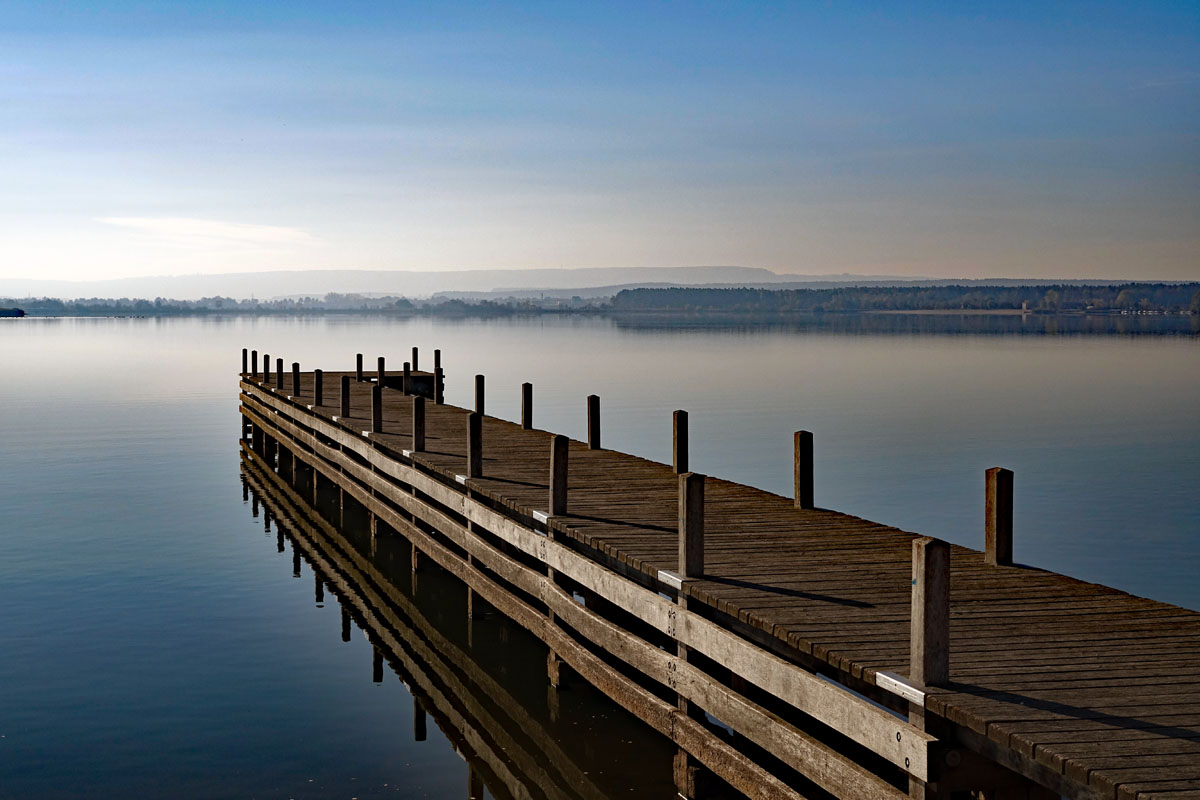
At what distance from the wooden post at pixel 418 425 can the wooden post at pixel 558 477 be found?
5740 millimetres

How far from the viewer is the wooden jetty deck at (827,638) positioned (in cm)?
637

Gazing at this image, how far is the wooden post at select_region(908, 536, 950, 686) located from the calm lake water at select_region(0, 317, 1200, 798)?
4.01 meters

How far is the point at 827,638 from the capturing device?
25.3 ft

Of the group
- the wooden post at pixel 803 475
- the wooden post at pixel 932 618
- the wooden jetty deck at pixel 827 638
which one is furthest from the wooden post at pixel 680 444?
the wooden post at pixel 932 618

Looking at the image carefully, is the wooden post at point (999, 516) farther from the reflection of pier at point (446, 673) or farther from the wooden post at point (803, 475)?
the reflection of pier at point (446, 673)

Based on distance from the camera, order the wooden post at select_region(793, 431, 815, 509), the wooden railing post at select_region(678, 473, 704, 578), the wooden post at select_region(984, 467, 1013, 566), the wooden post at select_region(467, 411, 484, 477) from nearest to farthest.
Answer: the wooden railing post at select_region(678, 473, 704, 578), the wooden post at select_region(984, 467, 1013, 566), the wooden post at select_region(793, 431, 815, 509), the wooden post at select_region(467, 411, 484, 477)

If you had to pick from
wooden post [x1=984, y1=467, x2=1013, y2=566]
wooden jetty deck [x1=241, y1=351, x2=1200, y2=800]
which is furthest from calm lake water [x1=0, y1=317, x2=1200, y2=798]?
wooden post [x1=984, y1=467, x2=1013, y2=566]

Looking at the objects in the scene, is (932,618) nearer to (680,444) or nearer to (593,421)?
(680,444)

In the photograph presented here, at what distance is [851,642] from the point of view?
25.1ft

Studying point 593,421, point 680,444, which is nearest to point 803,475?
point 680,444

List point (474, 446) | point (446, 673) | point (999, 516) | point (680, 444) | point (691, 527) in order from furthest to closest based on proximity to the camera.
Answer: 1. point (680, 444)
2. point (474, 446)
3. point (446, 673)
4. point (999, 516)
5. point (691, 527)

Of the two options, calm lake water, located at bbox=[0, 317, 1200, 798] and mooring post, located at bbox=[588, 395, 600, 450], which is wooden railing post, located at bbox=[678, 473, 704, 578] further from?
mooring post, located at bbox=[588, 395, 600, 450]

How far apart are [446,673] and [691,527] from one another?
5401mm

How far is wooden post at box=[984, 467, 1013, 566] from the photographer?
10055 mm
